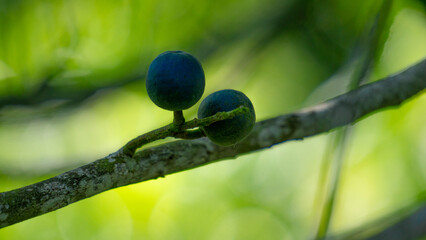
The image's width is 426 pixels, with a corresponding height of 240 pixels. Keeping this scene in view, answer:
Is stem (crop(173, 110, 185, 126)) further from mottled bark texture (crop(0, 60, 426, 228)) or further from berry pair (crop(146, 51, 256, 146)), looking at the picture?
mottled bark texture (crop(0, 60, 426, 228))

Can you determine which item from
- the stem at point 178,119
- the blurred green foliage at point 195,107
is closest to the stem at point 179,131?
the stem at point 178,119

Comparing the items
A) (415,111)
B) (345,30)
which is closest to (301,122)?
(345,30)

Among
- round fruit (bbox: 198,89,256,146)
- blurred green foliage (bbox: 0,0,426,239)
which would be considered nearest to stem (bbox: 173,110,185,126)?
round fruit (bbox: 198,89,256,146)

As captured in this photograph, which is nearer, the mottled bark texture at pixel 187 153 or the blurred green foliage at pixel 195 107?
the mottled bark texture at pixel 187 153

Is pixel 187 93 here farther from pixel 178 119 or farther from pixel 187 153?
pixel 187 153

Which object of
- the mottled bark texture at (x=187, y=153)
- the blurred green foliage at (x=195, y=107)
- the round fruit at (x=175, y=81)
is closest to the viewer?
the mottled bark texture at (x=187, y=153)

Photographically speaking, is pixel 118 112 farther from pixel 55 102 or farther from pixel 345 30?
pixel 345 30

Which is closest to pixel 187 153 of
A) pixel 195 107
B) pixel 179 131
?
pixel 179 131

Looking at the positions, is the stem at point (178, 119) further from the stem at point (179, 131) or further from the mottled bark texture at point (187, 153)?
the mottled bark texture at point (187, 153)
